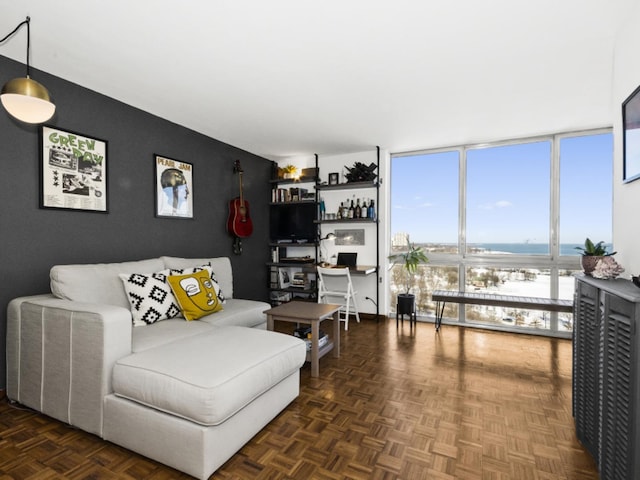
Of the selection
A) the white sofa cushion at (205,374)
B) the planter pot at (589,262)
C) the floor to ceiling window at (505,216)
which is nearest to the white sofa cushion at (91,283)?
the white sofa cushion at (205,374)

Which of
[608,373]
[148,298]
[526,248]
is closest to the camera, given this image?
[608,373]

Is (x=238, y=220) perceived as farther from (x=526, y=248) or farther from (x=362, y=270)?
(x=526, y=248)

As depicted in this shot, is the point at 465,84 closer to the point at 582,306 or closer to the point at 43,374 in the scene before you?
the point at 582,306

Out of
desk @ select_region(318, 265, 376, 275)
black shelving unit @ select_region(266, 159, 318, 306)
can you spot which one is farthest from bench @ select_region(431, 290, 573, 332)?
black shelving unit @ select_region(266, 159, 318, 306)

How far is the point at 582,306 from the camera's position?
6.07 ft

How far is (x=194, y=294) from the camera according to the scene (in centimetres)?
277

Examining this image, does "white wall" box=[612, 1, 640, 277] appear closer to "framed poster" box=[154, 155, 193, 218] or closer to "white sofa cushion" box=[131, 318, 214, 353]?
"white sofa cushion" box=[131, 318, 214, 353]

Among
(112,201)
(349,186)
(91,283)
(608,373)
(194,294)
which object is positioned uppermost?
(349,186)

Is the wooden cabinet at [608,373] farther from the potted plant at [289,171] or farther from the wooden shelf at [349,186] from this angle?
the potted plant at [289,171]

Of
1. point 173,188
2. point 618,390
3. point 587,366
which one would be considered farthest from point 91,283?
point 587,366

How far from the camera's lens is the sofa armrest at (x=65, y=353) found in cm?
→ 182

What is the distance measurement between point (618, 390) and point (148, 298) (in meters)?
2.87

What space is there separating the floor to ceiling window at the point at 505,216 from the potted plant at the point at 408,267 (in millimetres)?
114

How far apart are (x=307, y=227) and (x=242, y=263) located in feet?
3.69
